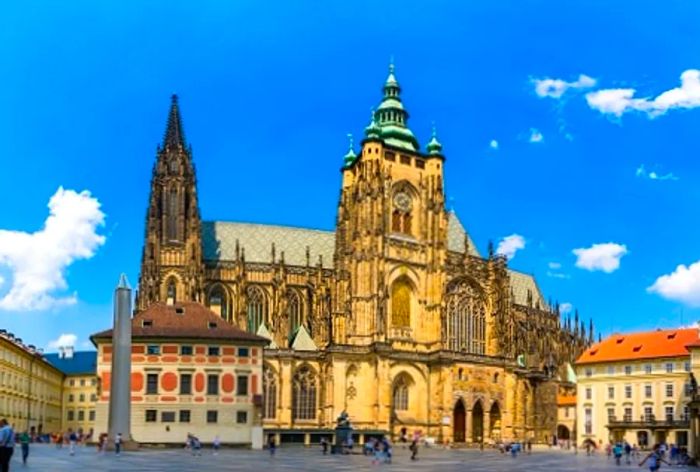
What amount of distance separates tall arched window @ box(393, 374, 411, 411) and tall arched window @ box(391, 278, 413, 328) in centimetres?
545

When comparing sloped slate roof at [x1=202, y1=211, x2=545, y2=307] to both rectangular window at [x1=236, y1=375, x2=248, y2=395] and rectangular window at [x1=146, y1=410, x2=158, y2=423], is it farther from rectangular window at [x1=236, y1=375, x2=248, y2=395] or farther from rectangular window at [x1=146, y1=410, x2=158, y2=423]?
rectangular window at [x1=146, y1=410, x2=158, y2=423]

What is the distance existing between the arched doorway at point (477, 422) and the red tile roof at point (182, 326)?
36.8 metres

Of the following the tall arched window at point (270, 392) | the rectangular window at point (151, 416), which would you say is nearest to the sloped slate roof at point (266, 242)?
the tall arched window at point (270, 392)

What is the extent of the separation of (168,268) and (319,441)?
75.1 feet

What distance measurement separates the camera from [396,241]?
101625mm

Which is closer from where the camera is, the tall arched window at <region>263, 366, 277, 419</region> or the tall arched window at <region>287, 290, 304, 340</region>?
the tall arched window at <region>263, 366, 277, 419</region>

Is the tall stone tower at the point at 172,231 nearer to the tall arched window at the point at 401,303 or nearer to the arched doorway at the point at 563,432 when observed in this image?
the tall arched window at the point at 401,303

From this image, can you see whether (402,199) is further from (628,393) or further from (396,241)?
(628,393)

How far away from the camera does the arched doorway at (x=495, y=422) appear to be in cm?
10306

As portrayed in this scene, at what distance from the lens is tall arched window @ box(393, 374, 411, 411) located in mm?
98750

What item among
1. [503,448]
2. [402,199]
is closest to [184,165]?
[402,199]

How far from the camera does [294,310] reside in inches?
4092

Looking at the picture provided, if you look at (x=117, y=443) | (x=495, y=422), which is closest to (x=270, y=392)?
(x=495, y=422)

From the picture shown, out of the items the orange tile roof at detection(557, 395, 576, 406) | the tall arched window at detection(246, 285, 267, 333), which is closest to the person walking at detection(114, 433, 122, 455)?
the tall arched window at detection(246, 285, 267, 333)
